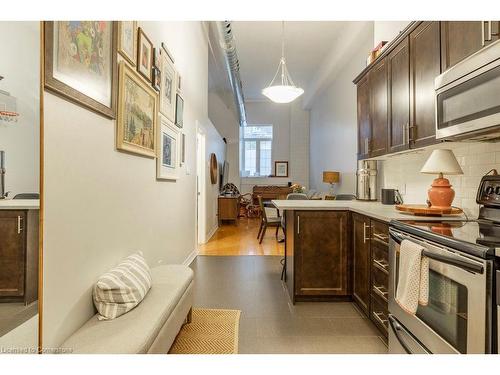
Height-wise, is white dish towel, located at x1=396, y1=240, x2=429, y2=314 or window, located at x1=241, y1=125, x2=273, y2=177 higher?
window, located at x1=241, y1=125, x2=273, y2=177

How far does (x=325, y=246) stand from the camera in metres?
2.73

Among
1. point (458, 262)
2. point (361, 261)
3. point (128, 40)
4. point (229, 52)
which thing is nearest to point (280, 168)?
point (229, 52)

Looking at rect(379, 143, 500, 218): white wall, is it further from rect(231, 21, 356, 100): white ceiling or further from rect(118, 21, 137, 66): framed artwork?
rect(231, 21, 356, 100): white ceiling

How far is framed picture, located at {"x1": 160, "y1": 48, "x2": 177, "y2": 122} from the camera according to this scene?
278 cm

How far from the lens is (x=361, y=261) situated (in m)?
2.48

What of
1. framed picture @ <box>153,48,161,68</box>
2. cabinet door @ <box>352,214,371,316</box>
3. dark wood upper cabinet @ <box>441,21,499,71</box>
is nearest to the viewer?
dark wood upper cabinet @ <box>441,21,499,71</box>

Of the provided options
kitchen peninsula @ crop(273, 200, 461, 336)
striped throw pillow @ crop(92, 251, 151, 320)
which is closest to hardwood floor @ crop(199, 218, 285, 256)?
kitchen peninsula @ crop(273, 200, 461, 336)

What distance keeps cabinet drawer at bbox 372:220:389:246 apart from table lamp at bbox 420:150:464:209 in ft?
1.33

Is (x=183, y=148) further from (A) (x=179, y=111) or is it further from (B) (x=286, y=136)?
(B) (x=286, y=136)

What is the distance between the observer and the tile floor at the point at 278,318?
6.56 ft

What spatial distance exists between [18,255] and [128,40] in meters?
1.58
